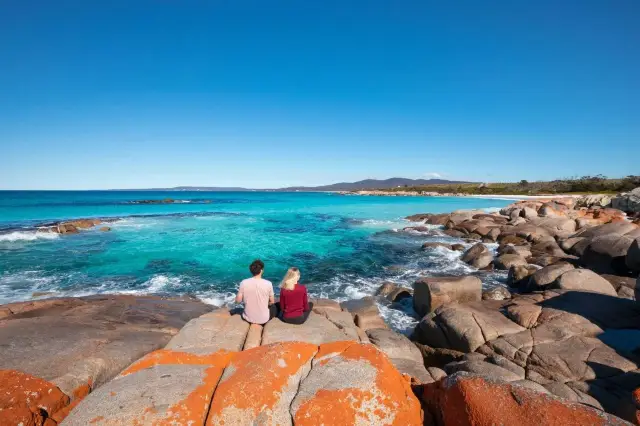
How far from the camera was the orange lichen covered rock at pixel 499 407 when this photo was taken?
130 inches

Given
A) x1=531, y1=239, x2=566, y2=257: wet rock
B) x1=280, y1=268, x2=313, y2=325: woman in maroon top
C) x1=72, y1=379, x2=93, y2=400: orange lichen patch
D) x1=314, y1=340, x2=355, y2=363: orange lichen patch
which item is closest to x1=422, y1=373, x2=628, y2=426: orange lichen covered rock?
x1=314, y1=340, x2=355, y2=363: orange lichen patch

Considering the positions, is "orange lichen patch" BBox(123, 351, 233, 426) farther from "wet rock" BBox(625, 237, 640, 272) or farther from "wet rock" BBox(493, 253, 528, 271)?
"wet rock" BBox(493, 253, 528, 271)

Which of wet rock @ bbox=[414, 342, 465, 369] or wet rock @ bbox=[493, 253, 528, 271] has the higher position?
wet rock @ bbox=[493, 253, 528, 271]

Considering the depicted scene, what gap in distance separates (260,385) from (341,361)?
51.9 inches

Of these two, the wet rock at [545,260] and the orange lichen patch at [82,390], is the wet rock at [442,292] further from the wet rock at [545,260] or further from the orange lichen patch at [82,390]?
the orange lichen patch at [82,390]

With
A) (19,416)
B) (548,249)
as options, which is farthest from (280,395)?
(548,249)

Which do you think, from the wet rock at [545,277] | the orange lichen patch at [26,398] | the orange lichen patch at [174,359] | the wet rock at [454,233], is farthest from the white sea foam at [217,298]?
the wet rock at [454,233]

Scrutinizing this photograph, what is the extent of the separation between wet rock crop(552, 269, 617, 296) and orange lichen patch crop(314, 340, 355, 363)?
34.6ft

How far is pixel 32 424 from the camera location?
13.9 ft

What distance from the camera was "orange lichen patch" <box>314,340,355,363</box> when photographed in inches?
201

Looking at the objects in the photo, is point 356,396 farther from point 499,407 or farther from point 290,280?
point 290,280

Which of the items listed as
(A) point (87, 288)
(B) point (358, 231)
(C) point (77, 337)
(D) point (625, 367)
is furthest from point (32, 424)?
(B) point (358, 231)

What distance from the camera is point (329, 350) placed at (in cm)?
529

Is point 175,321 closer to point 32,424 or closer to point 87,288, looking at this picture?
point 32,424
